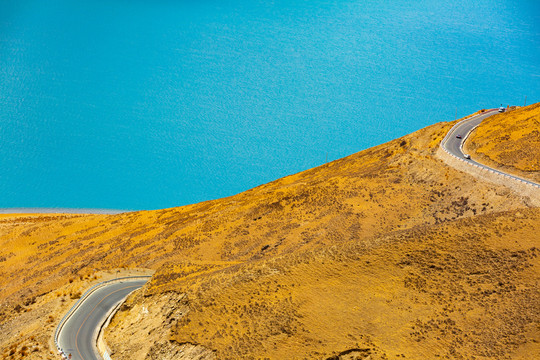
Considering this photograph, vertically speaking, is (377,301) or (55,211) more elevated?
(55,211)

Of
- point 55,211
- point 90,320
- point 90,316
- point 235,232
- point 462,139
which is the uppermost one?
point 55,211

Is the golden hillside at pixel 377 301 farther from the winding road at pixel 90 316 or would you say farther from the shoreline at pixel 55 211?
the shoreline at pixel 55 211

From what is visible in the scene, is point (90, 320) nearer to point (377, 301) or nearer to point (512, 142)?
point (377, 301)

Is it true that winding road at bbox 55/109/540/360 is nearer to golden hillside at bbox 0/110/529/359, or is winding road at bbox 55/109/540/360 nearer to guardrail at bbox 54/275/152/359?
guardrail at bbox 54/275/152/359

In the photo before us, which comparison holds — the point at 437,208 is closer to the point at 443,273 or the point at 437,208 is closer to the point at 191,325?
the point at 443,273

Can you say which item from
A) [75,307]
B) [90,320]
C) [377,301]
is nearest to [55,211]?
[75,307]

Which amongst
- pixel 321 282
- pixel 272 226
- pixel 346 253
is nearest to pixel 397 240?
pixel 346 253

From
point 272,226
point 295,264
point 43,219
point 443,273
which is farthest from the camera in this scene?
point 43,219
